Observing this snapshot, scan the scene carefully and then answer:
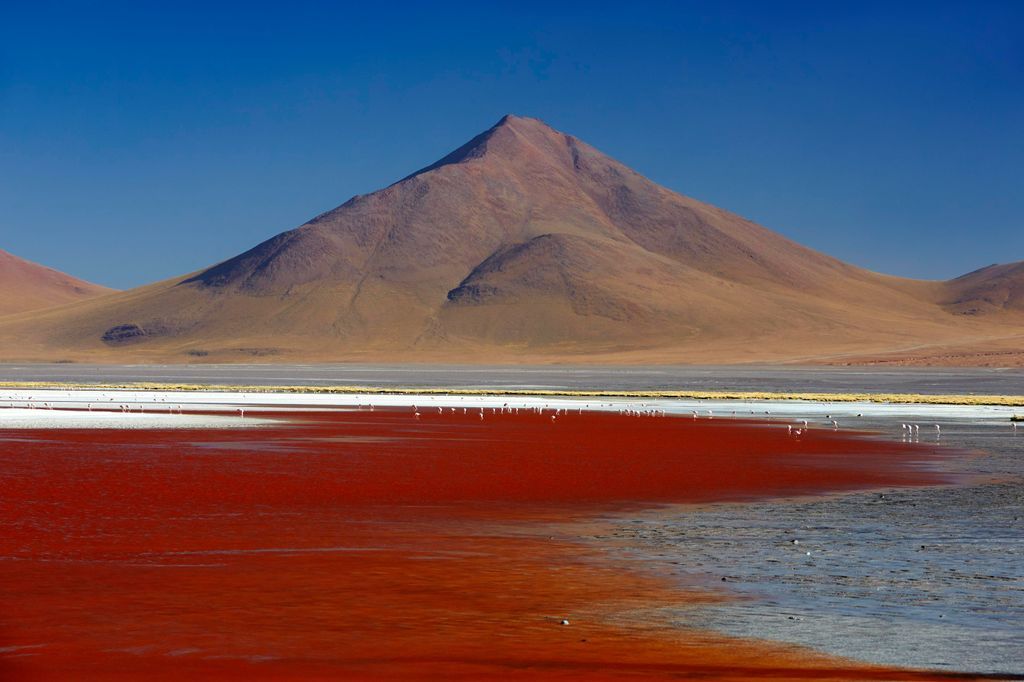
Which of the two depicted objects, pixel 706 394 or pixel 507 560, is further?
pixel 706 394

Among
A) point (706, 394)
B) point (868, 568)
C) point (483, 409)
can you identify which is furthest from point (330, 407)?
point (868, 568)

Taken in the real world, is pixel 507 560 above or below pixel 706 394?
below

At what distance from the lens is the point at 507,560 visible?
1490 cm

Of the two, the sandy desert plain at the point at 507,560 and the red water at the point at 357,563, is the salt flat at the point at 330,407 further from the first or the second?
the red water at the point at 357,563

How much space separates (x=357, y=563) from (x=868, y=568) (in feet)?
18.8

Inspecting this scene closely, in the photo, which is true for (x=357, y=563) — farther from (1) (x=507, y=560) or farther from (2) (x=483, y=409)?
(2) (x=483, y=409)

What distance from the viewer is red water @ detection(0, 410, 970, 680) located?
401 inches

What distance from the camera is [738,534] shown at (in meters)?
17.3

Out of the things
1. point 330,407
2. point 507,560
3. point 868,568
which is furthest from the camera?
point 330,407

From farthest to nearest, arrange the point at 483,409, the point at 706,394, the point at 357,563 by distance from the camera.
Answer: the point at 706,394 < the point at 483,409 < the point at 357,563

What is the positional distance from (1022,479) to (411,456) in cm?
1324

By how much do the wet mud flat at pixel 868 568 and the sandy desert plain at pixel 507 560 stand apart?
0.15ft

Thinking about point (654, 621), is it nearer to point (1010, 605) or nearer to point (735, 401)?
point (1010, 605)

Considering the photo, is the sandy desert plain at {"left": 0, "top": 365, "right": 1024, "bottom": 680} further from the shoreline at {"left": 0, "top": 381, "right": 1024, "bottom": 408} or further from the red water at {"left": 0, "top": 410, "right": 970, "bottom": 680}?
the shoreline at {"left": 0, "top": 381, "right": 1024, "bottom": 408}
